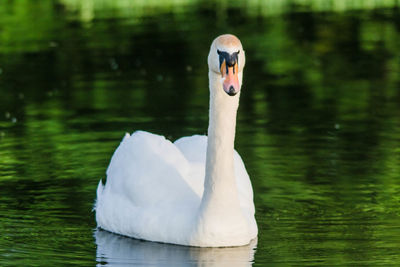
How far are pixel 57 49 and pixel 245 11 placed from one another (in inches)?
302

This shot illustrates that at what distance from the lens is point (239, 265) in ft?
30.6

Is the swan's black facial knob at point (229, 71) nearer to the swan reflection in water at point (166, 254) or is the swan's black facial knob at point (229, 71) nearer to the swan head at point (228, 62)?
the swan head at point (228, 62)

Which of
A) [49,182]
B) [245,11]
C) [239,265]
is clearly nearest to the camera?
[239,265]

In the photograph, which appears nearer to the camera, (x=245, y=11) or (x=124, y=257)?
(x=124, y=257)

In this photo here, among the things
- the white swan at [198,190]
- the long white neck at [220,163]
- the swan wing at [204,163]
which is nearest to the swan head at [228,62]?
the white swan at [198,190]

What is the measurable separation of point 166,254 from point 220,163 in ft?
2.81

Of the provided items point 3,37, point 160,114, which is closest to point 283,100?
point 160,114

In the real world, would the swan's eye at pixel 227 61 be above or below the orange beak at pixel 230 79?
above

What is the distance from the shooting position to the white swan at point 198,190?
385 inches

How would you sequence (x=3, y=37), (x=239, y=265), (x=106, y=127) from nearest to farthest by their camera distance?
(x=239, y=265), (x=106, y=127), (x=3, y=37)

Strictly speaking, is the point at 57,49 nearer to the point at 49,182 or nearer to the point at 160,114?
the point at 160,114

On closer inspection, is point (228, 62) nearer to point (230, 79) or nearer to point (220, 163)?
point (230, 79)

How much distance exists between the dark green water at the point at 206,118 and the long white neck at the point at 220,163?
0.33 metres

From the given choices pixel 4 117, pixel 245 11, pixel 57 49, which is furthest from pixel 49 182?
pixel 245 11
